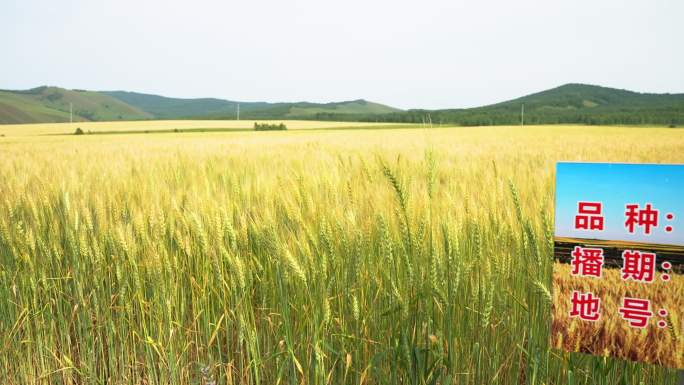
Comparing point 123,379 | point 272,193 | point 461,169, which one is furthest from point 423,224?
point 123,379

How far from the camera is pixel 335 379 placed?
6.16ft

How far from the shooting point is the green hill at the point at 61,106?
7833cm

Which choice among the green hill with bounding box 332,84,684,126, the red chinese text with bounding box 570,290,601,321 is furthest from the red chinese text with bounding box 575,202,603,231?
the green hill with bounding box 332,84,684,126

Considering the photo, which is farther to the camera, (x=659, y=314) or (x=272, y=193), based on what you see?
(x=272, y=193)

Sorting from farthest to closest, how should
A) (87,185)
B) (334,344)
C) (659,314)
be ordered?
(87,185) → (334,344) → (659,314)

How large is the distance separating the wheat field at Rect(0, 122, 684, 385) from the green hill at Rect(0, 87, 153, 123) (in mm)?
78305

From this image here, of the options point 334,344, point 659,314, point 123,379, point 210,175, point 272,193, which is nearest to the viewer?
point 659,314

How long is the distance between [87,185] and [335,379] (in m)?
1.83

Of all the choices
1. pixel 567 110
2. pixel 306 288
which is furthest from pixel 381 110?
pixel 306 288

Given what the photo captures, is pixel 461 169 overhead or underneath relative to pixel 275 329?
overhead

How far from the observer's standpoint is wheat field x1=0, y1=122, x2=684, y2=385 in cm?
167

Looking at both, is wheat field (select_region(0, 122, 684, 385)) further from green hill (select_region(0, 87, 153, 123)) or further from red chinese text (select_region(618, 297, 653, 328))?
green hill (select_region(0, 87, 153, 123))

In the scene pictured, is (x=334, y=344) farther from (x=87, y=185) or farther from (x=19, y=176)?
(x=19, y=176)

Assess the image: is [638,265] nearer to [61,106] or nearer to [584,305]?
[584,305]
